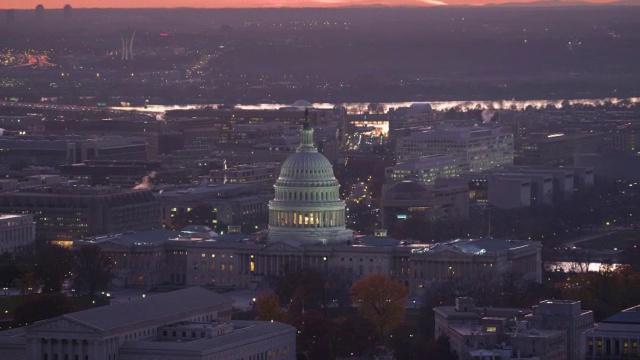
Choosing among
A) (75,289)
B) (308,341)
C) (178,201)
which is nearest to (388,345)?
(308,341)

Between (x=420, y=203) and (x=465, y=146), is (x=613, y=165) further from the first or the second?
(x=420, y=203)

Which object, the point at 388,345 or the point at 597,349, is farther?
the point at 388,345

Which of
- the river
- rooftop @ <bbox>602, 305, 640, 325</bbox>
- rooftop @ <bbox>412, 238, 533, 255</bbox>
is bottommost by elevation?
the river

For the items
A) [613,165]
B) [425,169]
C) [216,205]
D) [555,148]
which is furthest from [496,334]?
[555,148]

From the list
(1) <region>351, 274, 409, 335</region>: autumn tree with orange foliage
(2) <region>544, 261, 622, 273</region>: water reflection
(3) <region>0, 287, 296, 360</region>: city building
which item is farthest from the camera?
(2) <region>544, 261, 622, 273</region>: water reflection

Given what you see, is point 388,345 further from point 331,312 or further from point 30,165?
point 30,165

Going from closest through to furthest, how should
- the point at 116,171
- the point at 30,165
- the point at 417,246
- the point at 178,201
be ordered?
1. the point at 417,246
2. the point at 178,201
3. the point at 116,171
4. the point at 30,165

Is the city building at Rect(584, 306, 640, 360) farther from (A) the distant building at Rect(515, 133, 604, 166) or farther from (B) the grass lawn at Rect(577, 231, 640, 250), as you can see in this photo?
(A) the distant building at Rect(515, 133, 604, 166)

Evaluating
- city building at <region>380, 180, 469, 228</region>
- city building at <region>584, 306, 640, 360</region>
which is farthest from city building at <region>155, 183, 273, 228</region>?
city building at <region>584, 306, 640, 360</region>
